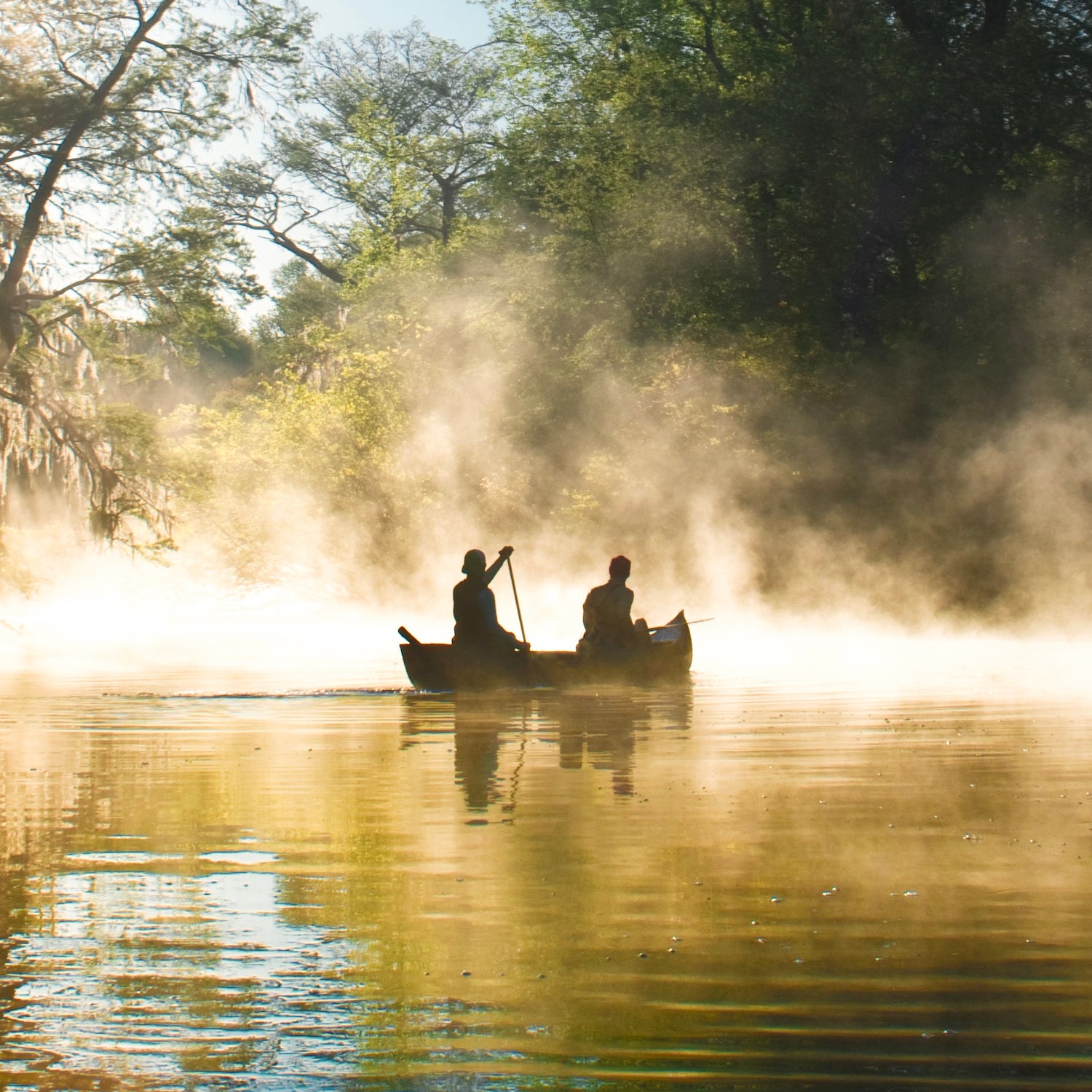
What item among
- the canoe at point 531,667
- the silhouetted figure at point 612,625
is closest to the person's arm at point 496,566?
the canoe at point 531,667

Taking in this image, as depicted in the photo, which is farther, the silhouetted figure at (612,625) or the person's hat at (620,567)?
the silhouetted figure at (612,625)

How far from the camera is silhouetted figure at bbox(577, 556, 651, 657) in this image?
17438mm

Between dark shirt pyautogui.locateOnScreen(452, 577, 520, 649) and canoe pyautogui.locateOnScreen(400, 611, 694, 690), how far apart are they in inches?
3.5

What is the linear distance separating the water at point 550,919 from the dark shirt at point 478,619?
18.7 ft

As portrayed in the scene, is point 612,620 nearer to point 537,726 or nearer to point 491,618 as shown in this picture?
point 491,618

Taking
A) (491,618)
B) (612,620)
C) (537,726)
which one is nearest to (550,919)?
(537,726)

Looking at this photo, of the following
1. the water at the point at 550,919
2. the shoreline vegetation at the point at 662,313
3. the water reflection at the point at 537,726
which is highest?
the shoreline vegetation at the point at 662,313

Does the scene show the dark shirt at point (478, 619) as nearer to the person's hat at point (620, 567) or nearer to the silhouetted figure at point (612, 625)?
the silhouetted figure at point (612, 625)

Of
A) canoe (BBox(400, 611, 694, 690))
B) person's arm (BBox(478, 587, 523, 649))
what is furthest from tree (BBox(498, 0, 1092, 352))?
person's arm (BBox(478, 587, 523, 649))

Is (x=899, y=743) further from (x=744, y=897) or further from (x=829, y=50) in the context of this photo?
(x=829, y=50)

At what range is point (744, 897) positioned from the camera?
19.4 feet

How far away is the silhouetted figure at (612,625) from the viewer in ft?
57.2

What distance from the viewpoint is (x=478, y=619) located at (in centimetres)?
1669

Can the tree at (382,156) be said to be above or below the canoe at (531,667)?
above
